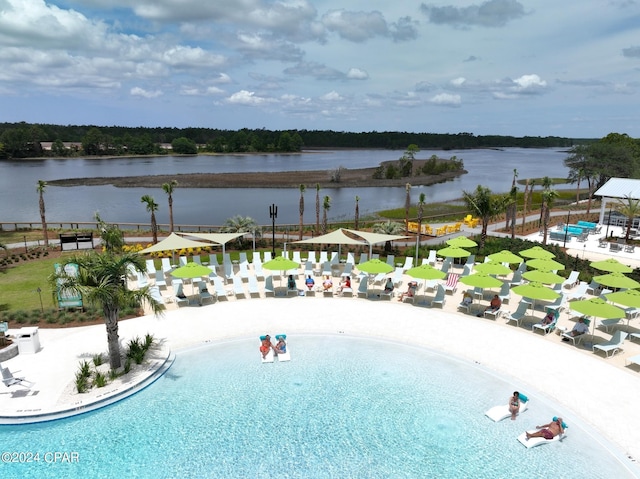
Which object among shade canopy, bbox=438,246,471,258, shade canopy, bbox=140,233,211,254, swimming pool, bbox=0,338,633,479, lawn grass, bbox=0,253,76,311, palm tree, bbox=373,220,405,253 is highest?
shade canopy, bbox=140,233,211,254

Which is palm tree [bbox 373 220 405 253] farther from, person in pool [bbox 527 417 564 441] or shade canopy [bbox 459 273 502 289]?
person in pool [bbox 527 417 564 441]

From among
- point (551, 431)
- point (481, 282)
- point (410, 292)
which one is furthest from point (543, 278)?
point (551, 431)

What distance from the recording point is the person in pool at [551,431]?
30.3 feet

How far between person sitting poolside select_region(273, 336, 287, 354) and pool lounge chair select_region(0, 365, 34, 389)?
6383 millimetres

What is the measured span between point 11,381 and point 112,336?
2548 millimetres

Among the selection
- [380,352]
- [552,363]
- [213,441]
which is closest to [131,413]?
[213,441]

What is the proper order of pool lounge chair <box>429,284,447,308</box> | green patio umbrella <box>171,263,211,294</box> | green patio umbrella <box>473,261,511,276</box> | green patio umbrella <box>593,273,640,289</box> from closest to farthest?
green patio umbrella <box>593,273,640,289</box>, green patio umbrella <box>171,263,211,294</box>, pool lounge chair <box>429,284,447,308</box>, green patio umbrella <box>473,261,511,276</box>

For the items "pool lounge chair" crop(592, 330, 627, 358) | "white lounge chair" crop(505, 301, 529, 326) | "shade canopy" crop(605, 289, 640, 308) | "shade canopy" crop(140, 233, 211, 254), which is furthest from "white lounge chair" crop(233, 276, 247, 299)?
"shade canopy" crop(605, 289, 640, 308)

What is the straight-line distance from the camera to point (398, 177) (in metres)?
92.2

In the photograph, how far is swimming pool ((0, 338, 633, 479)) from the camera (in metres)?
8.61

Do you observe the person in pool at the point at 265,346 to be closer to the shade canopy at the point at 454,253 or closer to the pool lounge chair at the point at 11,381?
the pool lounge chair at the point at 11,381

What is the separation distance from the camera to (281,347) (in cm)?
1302

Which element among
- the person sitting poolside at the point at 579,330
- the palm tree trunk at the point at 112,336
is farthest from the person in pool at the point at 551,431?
the palm tree trunk at the point at 112,336

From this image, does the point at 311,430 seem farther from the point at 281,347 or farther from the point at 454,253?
the point at 454,253
